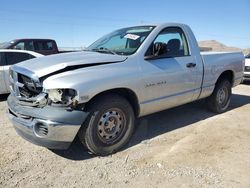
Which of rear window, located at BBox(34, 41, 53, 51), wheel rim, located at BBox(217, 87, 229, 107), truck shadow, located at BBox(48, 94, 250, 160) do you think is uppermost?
rear window, located at BBox(34, 41, 53, 51)

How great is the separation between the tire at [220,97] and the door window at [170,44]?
146cm

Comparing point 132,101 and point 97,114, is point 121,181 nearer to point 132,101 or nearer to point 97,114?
point 97,114

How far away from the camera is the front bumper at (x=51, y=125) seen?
11.6ft

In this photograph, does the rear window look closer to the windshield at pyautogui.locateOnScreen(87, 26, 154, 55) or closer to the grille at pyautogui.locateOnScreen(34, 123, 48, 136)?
the windshield at pyautogui.locateOnScreen(87, 26, 154, 55)

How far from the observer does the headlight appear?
358 cm

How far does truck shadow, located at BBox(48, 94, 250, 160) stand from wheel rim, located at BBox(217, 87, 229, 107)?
0.36 metres

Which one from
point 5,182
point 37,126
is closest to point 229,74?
point 37,126

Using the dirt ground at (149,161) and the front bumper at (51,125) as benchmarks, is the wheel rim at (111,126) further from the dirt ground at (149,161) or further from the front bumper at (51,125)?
the front bumper at (51,125)

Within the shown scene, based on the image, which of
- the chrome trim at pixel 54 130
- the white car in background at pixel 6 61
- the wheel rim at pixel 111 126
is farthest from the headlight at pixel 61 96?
the white car in background at pixel 6 61

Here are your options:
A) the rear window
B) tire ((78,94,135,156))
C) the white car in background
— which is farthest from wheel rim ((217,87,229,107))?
the rear window

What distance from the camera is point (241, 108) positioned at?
23.0 feet

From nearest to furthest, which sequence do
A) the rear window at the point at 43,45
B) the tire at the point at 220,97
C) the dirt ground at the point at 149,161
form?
the dirt ground at the point at 149,161, the tire at the point at 220,97, the rear window at the point at 43,45

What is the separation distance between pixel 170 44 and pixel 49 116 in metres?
2.71

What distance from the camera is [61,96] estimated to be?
3.58 m
